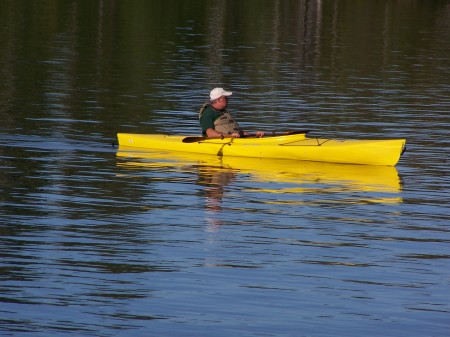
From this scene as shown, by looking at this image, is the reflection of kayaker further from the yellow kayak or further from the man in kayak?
the man in kayak

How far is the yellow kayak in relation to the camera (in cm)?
2214

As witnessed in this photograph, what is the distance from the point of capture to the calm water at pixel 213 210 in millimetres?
12672

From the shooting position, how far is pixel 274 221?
17.3m

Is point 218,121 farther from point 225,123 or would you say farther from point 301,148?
point 301,148

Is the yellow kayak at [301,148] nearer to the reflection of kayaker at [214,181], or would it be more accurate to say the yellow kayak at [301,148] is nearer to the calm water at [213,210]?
the calm water at [213,210]

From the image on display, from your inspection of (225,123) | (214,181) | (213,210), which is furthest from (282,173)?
(213,210)

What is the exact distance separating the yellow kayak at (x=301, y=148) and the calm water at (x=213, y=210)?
0.86 ft

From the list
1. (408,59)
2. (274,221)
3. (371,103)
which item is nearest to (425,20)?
(408,59)

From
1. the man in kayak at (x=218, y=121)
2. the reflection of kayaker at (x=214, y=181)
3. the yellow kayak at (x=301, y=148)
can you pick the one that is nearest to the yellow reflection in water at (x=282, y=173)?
the reflection of kayaker at (x=214, y=181)

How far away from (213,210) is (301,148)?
4735mm

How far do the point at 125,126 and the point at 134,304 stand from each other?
15.4 meters

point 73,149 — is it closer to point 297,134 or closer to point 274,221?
point 297,134

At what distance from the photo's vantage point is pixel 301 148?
2247 cm

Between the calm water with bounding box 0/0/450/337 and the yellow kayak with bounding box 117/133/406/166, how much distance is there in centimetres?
26
